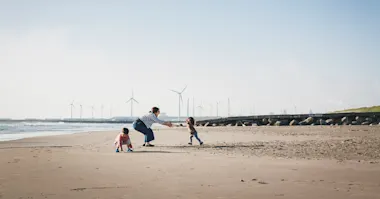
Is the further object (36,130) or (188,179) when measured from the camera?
(36,130)

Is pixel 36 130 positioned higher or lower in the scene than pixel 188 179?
lower

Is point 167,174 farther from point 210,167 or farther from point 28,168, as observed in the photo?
point 28,168

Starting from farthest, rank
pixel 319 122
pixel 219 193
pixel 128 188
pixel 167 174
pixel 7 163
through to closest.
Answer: pixel 319 122
pixel 7 163
pixel 167 174
pixel 128 188
pixel 219 193

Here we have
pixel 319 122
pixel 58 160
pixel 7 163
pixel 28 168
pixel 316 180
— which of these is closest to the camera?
pixel 316 180

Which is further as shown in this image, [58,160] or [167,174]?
[58,160]

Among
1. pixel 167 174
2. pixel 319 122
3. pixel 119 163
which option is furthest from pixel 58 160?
pixel 319 122

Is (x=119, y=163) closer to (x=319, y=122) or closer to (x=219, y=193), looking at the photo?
(x=219, y=193)

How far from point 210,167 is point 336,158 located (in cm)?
406

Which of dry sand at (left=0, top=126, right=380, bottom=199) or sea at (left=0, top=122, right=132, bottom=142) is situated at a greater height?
dry sand at (left=0, top=126, right=380, bottom=199)

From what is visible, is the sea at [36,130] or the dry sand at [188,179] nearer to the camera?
the dry sand at [188,179]

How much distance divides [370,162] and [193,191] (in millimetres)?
5682

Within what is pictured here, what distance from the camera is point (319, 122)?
44375 mm

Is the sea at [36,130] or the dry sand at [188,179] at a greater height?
the dry sand at [188,179]

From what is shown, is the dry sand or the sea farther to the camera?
the sea
